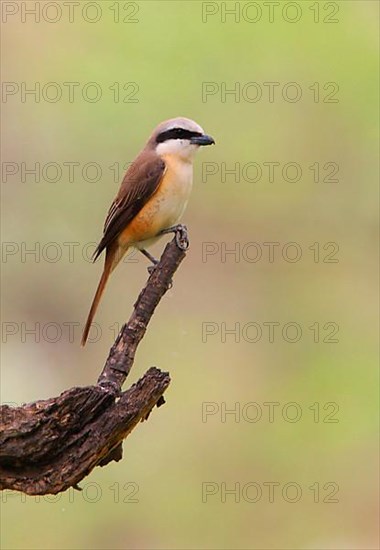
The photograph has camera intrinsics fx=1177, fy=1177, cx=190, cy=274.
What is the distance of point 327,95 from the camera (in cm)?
1105

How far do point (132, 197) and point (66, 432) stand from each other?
6.02 ft

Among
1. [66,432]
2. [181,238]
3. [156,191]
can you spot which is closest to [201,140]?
[156,191]

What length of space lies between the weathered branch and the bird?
4.87ft

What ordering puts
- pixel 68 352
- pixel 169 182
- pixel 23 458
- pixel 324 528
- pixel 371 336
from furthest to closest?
pixel 371 336
pixel 68 352
pixel 324 528
pixel 169 182
pixel 23 458

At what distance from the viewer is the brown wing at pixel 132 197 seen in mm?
5289

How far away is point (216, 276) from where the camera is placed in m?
9.34

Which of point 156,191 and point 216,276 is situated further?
point 216,276

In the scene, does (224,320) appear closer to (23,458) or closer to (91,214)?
(91,214)

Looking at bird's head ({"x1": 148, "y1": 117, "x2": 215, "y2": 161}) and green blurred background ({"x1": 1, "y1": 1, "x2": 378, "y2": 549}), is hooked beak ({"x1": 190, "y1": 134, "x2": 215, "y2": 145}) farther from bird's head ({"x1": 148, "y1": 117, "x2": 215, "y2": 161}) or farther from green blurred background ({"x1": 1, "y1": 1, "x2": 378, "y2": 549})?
green blurred background ({"x1": 1, "y1": 1, "x2": 378, "y2": 549})

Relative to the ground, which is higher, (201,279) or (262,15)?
(262,15)

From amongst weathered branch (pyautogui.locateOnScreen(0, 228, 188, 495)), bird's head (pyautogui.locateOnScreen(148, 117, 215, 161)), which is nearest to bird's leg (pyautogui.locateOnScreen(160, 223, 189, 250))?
bird's head (pyautogui.locateOnScreen(148, 117, 215, 161))

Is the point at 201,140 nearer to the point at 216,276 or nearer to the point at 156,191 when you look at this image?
Result: the point at 156,191

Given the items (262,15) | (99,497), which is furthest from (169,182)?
(262,15)

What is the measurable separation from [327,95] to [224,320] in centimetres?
307
